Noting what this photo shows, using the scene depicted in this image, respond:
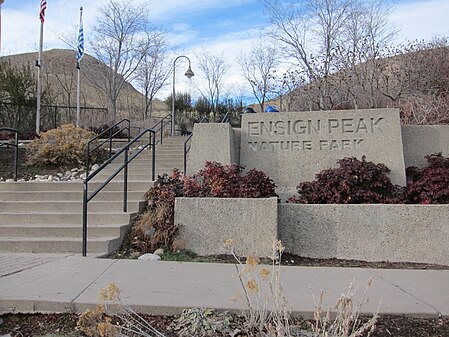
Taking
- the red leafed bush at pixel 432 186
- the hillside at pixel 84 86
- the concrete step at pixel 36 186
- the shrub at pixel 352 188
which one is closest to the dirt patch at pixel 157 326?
the shrub at pixel 352 188

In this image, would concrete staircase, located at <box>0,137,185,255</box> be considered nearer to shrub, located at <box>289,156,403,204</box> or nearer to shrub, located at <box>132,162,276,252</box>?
shrub, located at <box>132,162,276,252</box>

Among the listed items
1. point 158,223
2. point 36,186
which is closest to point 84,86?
point 36,186

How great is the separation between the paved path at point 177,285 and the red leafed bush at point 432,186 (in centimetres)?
134

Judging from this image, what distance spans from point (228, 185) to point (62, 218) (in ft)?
9.22

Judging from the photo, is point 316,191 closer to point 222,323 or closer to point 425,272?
point 425,272

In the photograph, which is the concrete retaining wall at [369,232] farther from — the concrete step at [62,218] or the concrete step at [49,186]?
the concrete step at [49,186]

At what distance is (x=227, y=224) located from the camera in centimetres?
551

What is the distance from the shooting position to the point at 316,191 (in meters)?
6.08

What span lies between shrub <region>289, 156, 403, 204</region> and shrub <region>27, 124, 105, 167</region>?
280 inches

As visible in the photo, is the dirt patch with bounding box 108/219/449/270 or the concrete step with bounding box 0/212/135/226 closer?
the dirt patch with bounding box 108/219/449/270

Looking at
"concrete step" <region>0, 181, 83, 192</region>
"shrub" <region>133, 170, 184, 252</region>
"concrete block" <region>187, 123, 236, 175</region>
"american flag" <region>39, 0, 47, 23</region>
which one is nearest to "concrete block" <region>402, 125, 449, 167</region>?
"concrete block" <region>187, 123, 236, 175</region>

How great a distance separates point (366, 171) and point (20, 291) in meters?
5.10

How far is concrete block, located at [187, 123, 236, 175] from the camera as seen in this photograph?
283 inches

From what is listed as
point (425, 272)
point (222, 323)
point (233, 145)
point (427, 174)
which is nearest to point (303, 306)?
point (222, 323)
